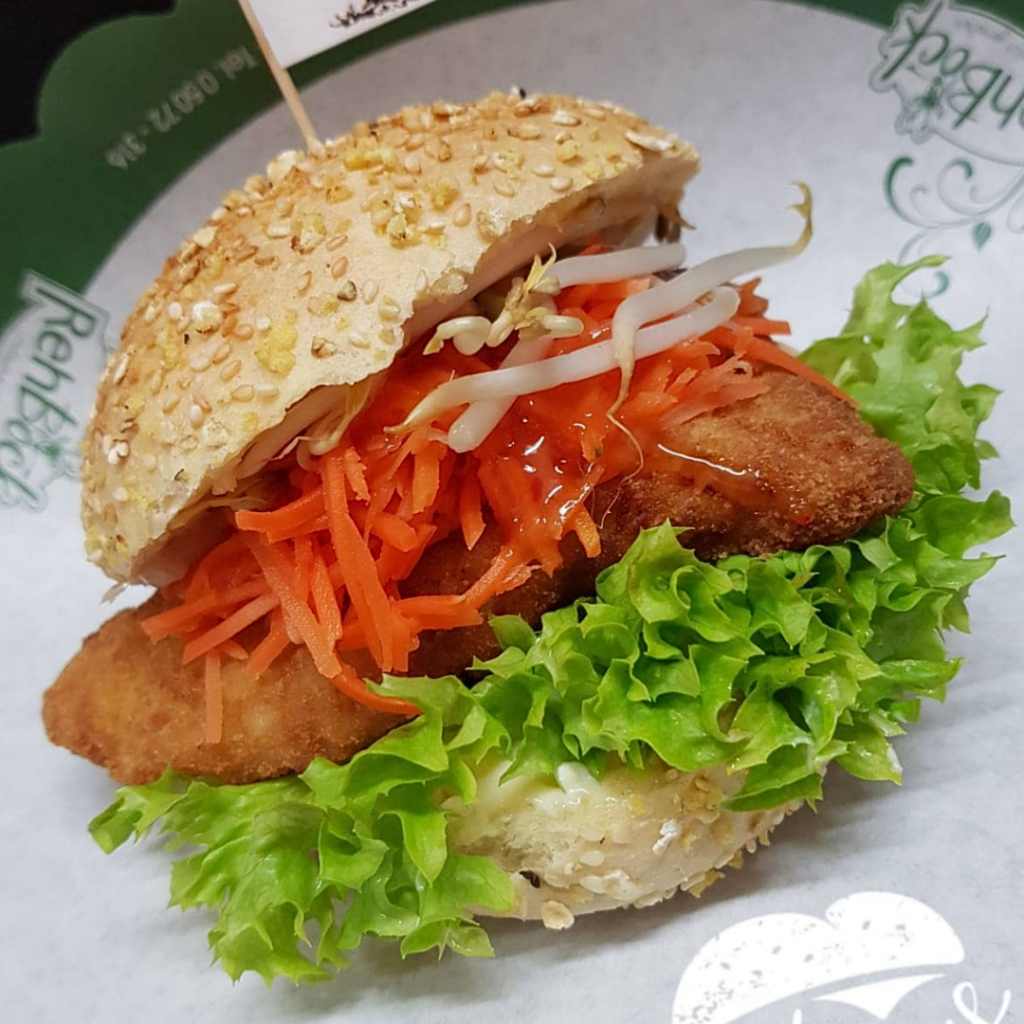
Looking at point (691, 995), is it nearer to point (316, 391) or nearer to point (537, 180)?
point (316, 391)

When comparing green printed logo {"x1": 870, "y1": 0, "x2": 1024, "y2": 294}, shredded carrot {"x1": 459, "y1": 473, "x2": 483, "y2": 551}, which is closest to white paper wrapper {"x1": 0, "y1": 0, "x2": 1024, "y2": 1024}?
green printed logo {"x1": 870, "y1": 0, "x2": 1024, "y2": 294}

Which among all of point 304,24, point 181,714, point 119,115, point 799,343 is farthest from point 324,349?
point 799,343

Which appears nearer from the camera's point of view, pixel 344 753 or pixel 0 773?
pixel 344 753

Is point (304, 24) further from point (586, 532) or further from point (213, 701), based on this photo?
point (213, 701)

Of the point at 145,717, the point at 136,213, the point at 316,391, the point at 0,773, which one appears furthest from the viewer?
the point at 136,213

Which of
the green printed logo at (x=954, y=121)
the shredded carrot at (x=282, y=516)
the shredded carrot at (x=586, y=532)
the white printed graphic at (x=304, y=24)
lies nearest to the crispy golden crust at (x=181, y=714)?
the shredded carrot at (x=282, y=516)

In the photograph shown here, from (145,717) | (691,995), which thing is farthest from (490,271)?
(691,995)

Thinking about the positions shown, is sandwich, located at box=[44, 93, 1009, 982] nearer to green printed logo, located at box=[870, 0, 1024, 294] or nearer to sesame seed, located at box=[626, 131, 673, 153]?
sesame seed, located at box=[626, 131, 673, 153]
